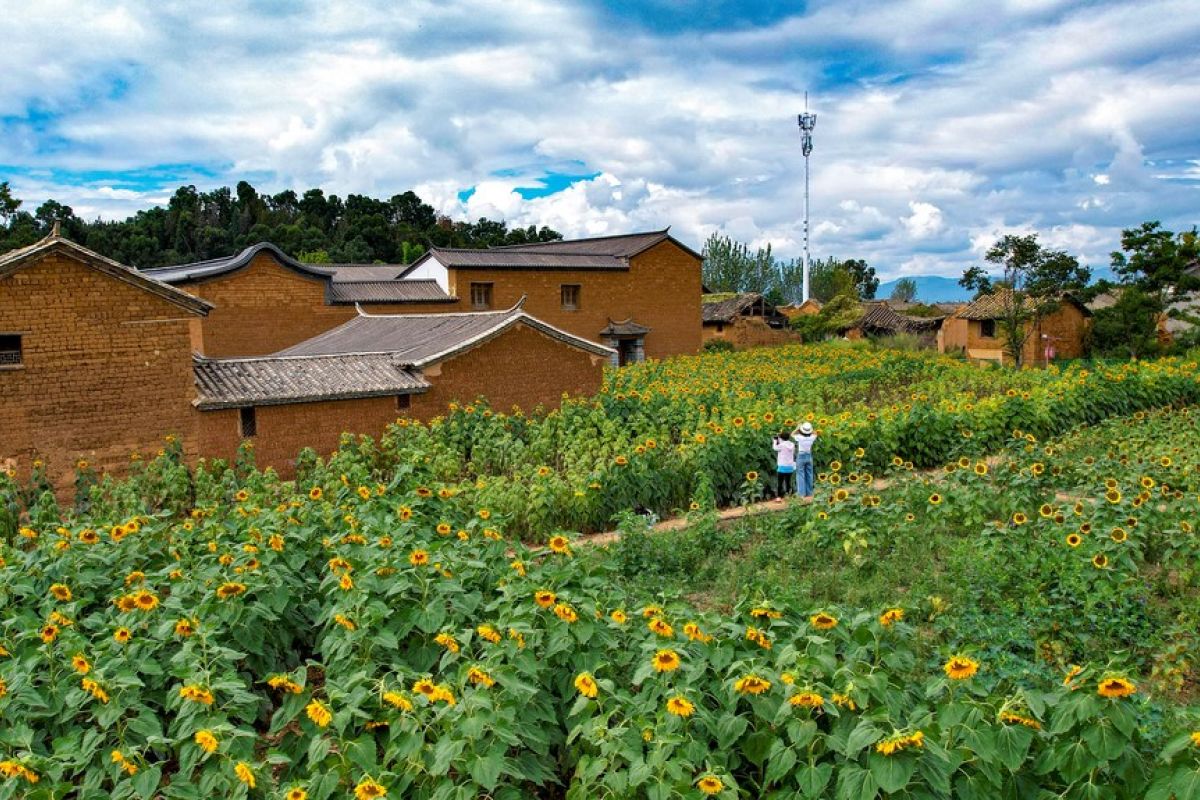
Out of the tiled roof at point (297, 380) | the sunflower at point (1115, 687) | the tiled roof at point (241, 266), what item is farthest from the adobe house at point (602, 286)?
the sunflower at point (1115, 687)

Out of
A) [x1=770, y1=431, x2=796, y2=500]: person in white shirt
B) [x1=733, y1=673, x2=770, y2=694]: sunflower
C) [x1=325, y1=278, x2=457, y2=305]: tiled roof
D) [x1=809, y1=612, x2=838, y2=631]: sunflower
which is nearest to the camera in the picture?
[x1=733, y1=673, x2=770, y2=694]: sunflower

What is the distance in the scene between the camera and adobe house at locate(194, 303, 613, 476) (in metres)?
12.9

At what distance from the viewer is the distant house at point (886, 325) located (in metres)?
44.6

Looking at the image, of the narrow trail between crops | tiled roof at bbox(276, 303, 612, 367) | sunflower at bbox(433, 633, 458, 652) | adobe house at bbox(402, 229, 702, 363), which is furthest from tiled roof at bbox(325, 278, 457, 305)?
sunflower at bbox(433, 633, 458, 652)

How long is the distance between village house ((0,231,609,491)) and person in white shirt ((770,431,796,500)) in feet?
20.0

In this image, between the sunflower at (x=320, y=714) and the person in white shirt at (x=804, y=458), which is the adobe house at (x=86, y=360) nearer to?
the person in white shirt at (x=804, y=458)

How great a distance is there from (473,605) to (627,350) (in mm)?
28165

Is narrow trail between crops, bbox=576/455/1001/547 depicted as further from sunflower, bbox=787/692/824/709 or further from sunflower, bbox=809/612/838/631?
sunflower, bbox=787/692/824/709

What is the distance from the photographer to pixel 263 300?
24.1 meters

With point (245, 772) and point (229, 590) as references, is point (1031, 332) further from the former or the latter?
point (245, 772)

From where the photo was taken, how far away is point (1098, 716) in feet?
11.1

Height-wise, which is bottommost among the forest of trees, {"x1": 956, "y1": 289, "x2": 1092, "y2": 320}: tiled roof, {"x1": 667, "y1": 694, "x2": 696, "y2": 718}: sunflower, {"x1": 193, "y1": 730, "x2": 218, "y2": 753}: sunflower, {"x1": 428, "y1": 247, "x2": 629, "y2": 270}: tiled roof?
{"x1": 193, "y1": 730, "x2": 218, "y2": 753}: sunflower

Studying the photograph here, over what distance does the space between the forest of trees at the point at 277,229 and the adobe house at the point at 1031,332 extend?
28.4 metres

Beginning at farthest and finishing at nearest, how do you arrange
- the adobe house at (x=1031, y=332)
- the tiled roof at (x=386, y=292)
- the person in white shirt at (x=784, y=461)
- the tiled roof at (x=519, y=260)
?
the adobe house at (x=1031, y=332)
the tiled roof at (x=519, y=260)
the tiled roof at (x=386, y=292)
the person in white shirt at (x=784, y=461)
